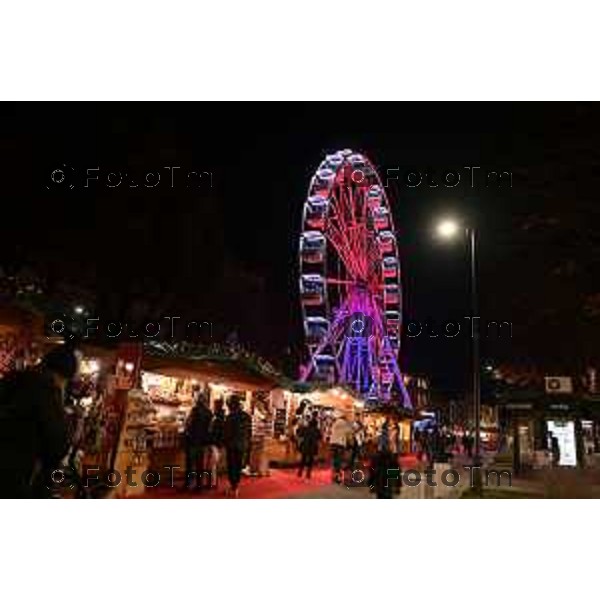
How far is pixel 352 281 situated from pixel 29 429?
13.7 meters

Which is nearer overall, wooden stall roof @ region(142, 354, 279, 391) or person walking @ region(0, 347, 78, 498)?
person walking @ region(0, 347, 78, 498)

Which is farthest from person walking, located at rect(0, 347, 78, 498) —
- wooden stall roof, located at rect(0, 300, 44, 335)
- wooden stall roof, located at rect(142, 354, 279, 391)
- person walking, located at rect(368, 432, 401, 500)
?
person walking, located at rect(368, 432, 401, 500)

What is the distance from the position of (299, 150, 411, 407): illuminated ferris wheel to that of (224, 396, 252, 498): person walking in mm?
7234

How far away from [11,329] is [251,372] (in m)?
4.88

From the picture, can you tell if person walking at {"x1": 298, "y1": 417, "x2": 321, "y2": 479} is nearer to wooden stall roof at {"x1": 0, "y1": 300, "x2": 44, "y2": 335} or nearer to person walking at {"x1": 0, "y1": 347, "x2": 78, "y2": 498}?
wooden stall roof at {"x1": 0, "y1": 300, "x2": 44, "y2": 335}

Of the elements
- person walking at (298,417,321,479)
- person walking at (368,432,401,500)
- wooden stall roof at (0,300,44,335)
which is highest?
wooden stall roof at (0,300,44,335)

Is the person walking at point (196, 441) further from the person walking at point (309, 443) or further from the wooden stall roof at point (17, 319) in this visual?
the person walking at point (309, 443)

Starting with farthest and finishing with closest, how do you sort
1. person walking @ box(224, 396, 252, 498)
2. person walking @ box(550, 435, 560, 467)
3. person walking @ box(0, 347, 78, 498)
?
person walking @ box(550, 435, 560, 467), person walking @ box(224, 396, 252, 498), person walking @ box(0, 347, 78, 498)

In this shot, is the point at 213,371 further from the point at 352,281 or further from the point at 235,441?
the point at 352,281

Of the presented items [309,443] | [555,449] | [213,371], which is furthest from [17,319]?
[555,449]

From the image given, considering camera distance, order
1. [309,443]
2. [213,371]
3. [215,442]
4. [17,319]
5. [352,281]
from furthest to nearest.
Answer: [352,281] < [309,443] < [213,371] < [215,442] < [17,319]

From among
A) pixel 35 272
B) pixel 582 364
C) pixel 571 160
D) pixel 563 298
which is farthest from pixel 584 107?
pixel 35 272

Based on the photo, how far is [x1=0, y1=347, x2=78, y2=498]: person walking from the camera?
22.7 feet

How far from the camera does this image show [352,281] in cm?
1989
